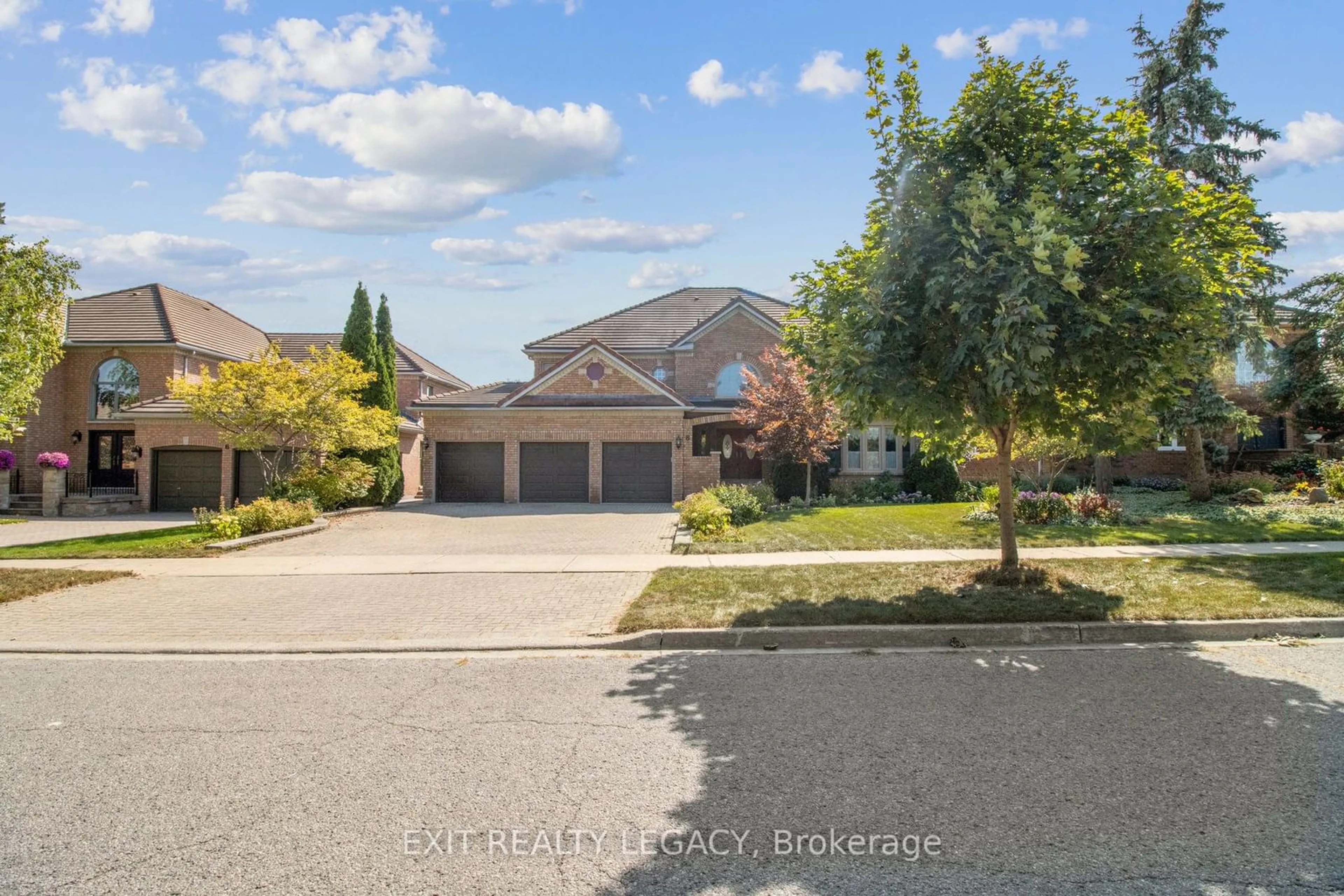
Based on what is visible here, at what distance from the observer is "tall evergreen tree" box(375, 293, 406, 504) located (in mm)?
24000

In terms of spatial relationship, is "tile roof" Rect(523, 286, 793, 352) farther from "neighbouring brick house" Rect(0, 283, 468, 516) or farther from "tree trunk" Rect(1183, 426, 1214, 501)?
"tree trunk" Rect(1183, 426, 1214, 501)

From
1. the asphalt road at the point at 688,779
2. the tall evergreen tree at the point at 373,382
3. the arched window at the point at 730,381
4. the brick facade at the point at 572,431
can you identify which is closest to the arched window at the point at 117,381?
the tall evergreen tree at the point at 373,382

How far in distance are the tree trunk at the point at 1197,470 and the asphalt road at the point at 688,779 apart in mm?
15452

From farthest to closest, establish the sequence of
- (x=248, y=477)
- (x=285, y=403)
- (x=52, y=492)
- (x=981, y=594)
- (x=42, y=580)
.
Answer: (x=248, y=477), (x=52, y=492), (x=285, y=403), (x=42, y=580), (x=981, y=594)

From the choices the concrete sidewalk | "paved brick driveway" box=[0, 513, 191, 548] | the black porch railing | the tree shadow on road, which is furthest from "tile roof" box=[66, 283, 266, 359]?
the tree shadow on road

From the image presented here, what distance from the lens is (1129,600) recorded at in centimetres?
834

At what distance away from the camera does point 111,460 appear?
26953mm

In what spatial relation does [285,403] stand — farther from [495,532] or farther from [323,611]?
[323,611]

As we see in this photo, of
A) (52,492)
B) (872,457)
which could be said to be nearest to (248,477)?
(52,492)

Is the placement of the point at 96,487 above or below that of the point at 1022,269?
below

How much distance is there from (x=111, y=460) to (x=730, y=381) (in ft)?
72.3

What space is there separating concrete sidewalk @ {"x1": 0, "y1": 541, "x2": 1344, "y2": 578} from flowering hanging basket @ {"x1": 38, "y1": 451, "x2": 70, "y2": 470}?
13.6m

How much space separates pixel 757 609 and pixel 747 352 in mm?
20787

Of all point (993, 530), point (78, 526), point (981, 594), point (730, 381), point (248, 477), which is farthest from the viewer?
point (730, 381)
